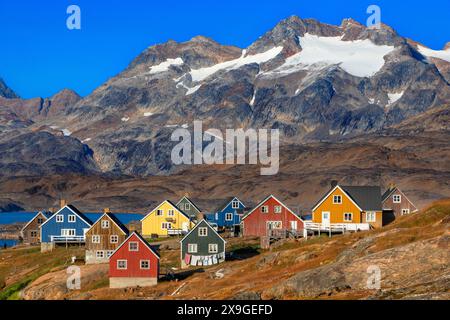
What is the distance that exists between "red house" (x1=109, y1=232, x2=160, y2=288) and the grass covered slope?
4.14 feet

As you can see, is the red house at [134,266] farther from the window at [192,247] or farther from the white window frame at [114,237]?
the white window frame at [114,237]

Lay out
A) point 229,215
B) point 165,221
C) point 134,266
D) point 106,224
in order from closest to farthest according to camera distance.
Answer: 1. point 134,266
2. point 106,224
3. point 165,221
4. point 229,215

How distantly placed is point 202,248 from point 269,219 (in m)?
17.6

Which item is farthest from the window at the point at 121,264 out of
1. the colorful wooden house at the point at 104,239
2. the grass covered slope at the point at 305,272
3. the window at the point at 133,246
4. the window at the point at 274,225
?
the window at the point at 274,225

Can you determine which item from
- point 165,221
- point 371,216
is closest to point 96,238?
point 165,221

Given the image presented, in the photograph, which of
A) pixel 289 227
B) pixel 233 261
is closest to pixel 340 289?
pixel 233 261

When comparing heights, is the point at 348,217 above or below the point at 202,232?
above

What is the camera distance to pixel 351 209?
95.8m

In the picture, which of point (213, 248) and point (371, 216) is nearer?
point (213, 248)

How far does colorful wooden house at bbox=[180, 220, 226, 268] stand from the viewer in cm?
8562

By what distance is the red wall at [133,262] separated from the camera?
7500 centimetres

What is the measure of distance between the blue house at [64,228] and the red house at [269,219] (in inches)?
742

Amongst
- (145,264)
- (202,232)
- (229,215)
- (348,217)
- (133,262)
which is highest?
(229,215)

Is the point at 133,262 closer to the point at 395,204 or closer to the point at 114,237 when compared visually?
the point at 114,237
